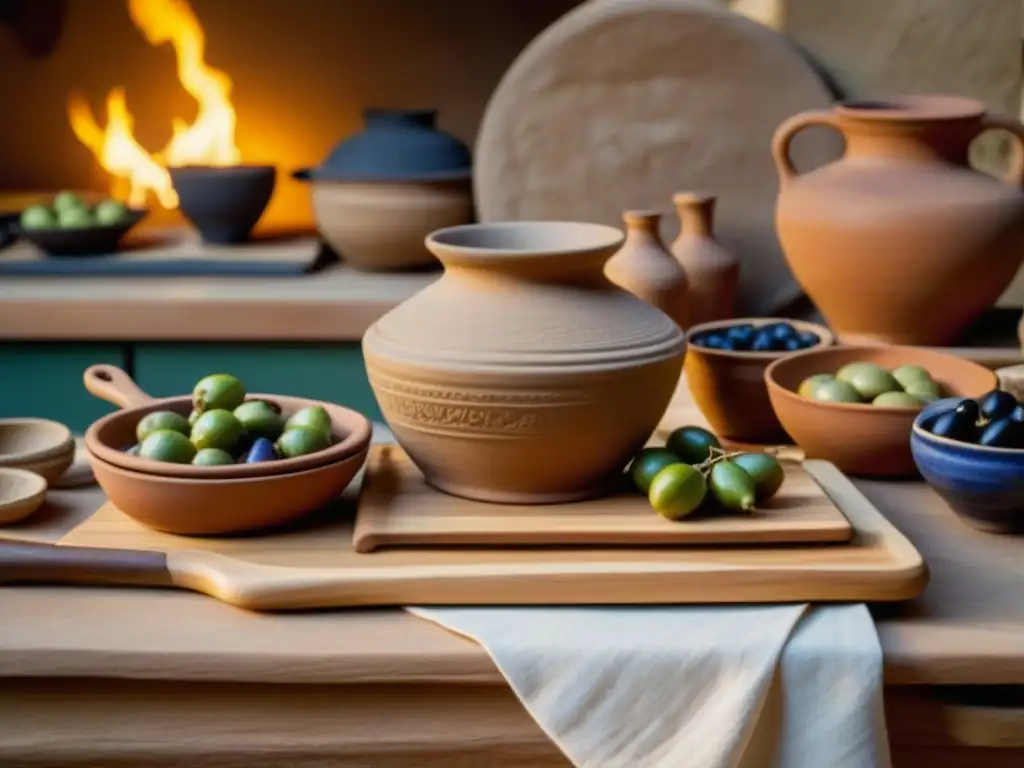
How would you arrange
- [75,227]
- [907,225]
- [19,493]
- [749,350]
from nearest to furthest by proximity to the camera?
[19,493] < [749,350] < [907,225] < [75,227]

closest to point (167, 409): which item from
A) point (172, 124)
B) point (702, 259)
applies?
point (702, 259)

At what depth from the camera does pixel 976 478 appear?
1037 mm

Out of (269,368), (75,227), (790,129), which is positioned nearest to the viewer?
(790,129)

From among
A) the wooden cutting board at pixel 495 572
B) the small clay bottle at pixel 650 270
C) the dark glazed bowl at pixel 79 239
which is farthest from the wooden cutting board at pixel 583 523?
the dark glazed bowl at pixel 79 239

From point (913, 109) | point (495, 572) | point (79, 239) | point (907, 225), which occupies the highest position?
point (913, 109)

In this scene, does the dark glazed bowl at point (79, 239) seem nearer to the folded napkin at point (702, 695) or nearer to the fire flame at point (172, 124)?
the fire flame at point (172, 124)

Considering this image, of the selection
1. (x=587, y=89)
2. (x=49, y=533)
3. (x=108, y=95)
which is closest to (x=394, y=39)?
(x=108, y=95)

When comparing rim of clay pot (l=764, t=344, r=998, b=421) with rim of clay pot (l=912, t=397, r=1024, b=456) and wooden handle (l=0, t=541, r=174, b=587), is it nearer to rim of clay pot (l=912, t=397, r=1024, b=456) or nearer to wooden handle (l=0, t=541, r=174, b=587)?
rim of clay pot (l=912, t=397, r=1024, b=456)

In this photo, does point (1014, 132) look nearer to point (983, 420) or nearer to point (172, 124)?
point (983, 420)

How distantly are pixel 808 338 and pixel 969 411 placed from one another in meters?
0.34

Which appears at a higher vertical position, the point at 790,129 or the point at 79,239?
the point at 790,129

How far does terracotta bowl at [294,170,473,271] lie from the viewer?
2248mm

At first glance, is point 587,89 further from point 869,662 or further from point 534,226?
point 869,662

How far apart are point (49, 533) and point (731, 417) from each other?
0.65 m
